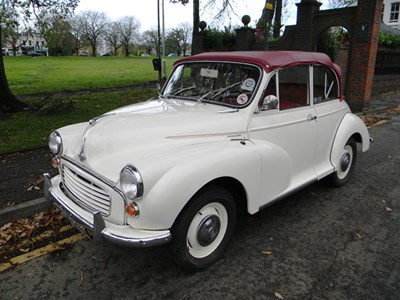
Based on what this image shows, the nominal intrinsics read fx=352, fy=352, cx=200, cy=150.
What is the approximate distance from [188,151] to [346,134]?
2.66 m

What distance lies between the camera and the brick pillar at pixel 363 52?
9617 mm

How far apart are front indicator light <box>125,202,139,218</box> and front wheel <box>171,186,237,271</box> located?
35 centimetres

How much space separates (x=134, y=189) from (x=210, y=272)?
42.0 inches

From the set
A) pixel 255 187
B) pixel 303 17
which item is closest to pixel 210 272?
pixel 255 187

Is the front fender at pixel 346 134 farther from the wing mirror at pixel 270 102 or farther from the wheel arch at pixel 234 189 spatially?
the wheel arch at pixel 234 189

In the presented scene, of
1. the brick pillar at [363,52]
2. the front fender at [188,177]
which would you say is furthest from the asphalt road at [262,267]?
the brick pillar at [363,52]

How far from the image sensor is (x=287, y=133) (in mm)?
3701

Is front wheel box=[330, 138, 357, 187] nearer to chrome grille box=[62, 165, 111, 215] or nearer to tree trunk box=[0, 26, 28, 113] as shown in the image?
chrome grille box=[62, 165, 111, 215]

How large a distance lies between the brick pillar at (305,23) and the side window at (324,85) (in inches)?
299

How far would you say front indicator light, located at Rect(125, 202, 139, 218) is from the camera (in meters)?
2.52

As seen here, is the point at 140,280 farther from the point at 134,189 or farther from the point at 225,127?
the point at 225,127

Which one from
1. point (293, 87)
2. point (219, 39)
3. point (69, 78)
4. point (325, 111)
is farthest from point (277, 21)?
point (293, 87)

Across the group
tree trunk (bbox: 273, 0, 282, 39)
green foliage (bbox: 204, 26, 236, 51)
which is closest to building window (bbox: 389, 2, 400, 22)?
tree trunk (bbox: 273, 0, 282, 39)

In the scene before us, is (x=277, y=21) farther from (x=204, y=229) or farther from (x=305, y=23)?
(x=204, y=229)
